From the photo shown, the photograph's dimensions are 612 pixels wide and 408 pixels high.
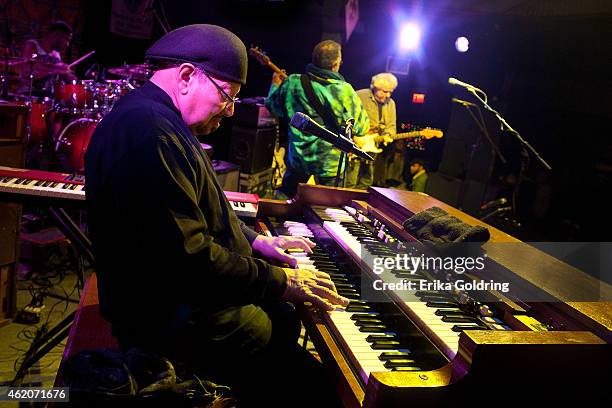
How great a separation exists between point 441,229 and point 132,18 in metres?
8.92

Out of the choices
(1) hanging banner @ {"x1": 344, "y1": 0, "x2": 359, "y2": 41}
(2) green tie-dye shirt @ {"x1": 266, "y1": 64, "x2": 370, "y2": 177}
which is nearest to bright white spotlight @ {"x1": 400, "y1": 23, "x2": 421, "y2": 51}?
(1) hanging banner @ {"x1": 344, "y1": 0, "x2": 359, "y2": 41}

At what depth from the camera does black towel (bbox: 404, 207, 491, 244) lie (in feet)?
7.48

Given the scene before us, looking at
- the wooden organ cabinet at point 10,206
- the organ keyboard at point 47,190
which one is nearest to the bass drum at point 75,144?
the wooden organ cabinet at point 10,206

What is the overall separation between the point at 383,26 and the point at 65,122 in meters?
7.58

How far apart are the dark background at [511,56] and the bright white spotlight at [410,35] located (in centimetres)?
33

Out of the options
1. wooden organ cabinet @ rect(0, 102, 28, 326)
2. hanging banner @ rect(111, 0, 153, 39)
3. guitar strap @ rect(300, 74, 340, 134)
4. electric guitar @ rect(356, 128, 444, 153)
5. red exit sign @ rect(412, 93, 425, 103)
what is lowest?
wooden organ cabinet @ rect(0, 102, 28, 326)

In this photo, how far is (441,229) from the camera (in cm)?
241

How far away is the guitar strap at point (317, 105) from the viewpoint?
5.13 meters

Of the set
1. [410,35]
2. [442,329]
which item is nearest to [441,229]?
[442,329]

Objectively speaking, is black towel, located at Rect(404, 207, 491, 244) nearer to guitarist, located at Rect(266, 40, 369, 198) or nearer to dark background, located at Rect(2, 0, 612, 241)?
guitarist, located at Rect(266, 40, 369, 198)

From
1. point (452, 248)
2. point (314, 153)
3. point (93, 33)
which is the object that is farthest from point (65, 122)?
point (452, 248)

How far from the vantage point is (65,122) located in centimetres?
616

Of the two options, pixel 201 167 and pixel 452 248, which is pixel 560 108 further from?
pixel 201 167

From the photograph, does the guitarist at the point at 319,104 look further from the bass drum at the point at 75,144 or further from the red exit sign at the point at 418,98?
the red exit sign at the point at 418,98
